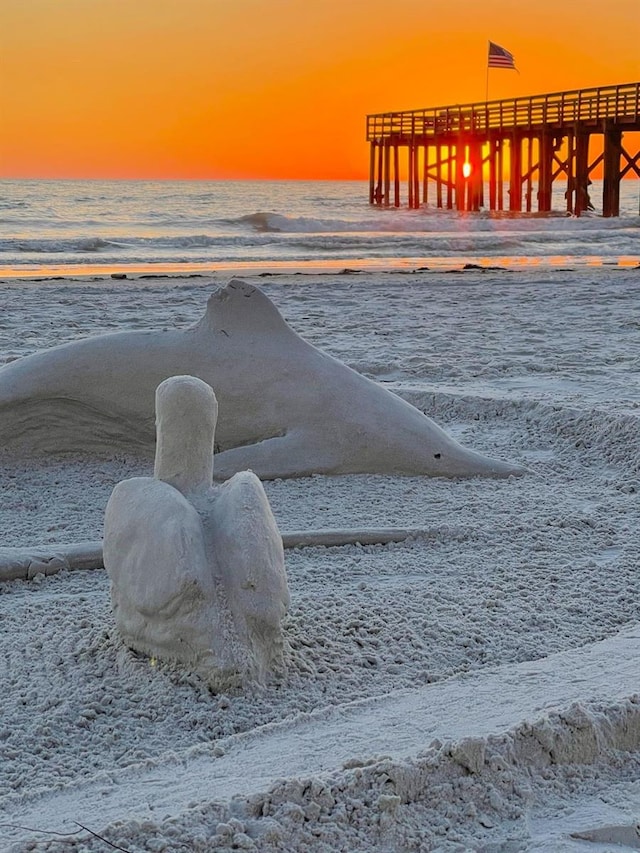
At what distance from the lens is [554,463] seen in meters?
6.20

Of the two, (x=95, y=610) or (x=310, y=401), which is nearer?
(x=95, y=610)

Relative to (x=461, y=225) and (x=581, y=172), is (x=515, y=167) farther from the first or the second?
(x=461, y=225)

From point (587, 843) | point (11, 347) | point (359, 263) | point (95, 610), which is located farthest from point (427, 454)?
point (359, 263)

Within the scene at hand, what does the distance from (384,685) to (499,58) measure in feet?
113

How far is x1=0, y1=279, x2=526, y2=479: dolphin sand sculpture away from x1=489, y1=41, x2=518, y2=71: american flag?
102 ft

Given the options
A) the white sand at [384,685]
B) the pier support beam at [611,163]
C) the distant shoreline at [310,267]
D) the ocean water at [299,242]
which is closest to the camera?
the white sand at [384,685]

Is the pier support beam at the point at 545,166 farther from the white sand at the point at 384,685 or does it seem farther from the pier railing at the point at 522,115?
the white sand at the point at 384,685

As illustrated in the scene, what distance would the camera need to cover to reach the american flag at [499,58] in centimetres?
3491

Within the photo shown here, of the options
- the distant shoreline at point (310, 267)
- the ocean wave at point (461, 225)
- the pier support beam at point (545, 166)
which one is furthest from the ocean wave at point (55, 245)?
the pier support beam at point (545, 166)

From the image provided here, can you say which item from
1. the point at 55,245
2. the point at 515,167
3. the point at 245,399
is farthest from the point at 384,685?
the point at 515,167

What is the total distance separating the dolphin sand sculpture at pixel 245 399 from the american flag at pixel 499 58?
102 ft

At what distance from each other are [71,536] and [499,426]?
124 inches

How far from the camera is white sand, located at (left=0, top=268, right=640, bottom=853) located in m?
2.53

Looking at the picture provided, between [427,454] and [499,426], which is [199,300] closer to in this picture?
[499,426]
